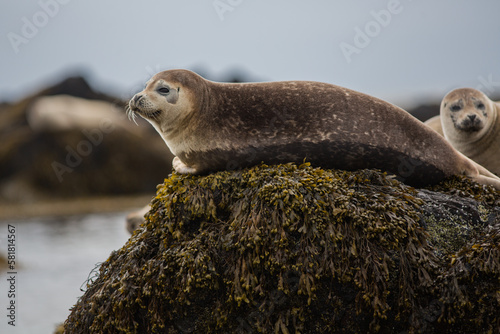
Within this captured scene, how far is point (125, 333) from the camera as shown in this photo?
388 cm

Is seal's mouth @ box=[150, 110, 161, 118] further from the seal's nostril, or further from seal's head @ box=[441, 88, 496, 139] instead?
seal's head @ box=[441, 88, 496, 139]

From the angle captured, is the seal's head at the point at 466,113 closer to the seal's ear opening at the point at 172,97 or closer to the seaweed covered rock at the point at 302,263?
the seaweed covered rock at the point at 302,263

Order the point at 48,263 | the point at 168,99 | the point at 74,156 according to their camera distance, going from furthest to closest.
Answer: the point at 74,156 → the point at 48,263 → the point at 168,99

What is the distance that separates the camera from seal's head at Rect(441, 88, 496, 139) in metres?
5.78

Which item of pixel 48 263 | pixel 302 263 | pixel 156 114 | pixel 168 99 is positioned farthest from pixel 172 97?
pixel 48 263

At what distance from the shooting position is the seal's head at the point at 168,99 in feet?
14.5

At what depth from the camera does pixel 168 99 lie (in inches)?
176

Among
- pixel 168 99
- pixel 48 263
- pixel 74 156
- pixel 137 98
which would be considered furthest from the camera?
pixel 74 156

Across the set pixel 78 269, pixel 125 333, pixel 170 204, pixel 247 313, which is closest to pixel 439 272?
pixel 247 313
